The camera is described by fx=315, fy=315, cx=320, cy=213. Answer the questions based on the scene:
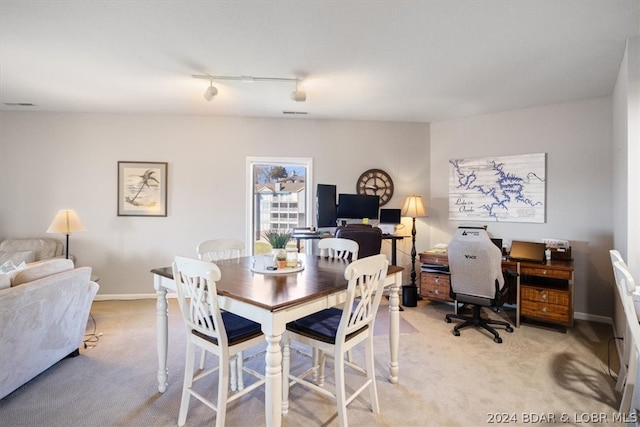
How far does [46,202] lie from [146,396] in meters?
3.43

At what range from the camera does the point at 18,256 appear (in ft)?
12.0

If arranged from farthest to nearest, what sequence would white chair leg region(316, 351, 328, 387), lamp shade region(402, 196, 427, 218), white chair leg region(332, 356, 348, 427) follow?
lamp shade region(402, 196, 427, 218) → white chair leg region(316, 351, 328, 387) → white chair leg region(332, 356, 348, 427)

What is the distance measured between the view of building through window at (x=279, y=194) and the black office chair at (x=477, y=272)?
82.7 inches

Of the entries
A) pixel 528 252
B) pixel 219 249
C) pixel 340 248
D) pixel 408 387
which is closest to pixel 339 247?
pixel 340 248

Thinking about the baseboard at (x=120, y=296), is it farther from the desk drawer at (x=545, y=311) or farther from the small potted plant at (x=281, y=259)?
the desk drawer at (x=545, y=311)

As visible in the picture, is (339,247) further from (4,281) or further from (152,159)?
(152,159)

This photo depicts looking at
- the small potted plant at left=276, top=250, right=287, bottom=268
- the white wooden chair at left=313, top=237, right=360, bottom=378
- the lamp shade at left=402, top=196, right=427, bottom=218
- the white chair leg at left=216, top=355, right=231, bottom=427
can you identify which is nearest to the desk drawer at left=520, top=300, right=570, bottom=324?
the lamp shade at left=402, top=196, right=427, bottom=218

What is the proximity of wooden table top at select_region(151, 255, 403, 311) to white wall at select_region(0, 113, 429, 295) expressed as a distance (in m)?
2.14

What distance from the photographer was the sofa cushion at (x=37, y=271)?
2.15m

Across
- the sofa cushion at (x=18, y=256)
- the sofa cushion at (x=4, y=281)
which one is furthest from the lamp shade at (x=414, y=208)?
the sofa cushion at (x=18, y=256)

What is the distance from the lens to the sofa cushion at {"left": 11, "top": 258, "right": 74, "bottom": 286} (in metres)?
2.15

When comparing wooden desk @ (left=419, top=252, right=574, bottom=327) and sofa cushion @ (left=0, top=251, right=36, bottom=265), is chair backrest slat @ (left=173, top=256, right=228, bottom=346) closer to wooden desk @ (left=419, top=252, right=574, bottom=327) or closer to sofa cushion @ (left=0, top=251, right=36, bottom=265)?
wooden desk @ (left=419, top=252, right=574, bottom=327)

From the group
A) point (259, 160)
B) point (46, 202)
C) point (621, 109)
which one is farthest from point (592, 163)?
point (46, 202)

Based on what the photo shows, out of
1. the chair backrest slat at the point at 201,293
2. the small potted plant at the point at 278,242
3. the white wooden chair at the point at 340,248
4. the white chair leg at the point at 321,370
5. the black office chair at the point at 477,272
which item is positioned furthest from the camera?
the black office chair at the point at 477,272
